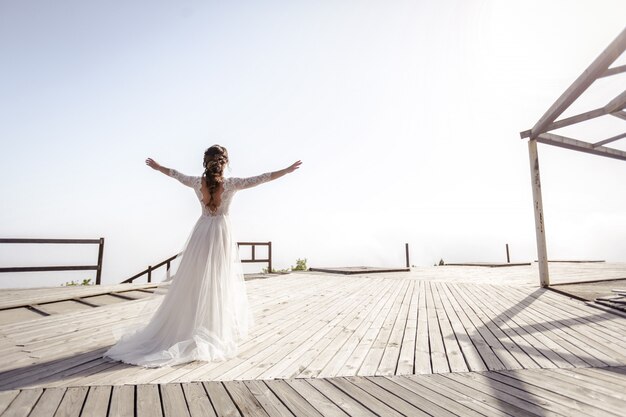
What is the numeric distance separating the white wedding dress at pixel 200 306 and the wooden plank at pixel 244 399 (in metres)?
0.71

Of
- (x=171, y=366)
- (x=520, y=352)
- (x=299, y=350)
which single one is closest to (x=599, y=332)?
(x=520, y=352)

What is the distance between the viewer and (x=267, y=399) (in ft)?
6.87

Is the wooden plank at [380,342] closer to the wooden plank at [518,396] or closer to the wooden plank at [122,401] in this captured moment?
the wooden plank at [518,396]

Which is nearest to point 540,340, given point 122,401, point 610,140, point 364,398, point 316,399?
point 364,398

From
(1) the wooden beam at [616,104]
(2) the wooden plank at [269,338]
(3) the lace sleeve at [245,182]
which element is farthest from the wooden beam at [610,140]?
(3) the lace sleeve at [245,182]

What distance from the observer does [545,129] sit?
24.2 feet

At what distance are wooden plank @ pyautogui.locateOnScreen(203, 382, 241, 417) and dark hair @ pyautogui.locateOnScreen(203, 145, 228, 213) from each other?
194 centimetres

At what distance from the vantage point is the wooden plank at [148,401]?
1913 millimetres

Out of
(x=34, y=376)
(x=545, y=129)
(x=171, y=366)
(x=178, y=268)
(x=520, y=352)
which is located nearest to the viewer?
(x=34, y=376)

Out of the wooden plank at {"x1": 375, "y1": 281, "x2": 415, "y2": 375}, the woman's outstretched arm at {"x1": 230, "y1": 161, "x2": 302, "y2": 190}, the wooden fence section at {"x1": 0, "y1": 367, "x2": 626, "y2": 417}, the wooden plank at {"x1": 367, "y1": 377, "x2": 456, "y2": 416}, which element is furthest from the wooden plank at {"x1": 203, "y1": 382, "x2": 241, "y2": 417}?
the woman's outstretched arm at {"x1": 230, "y1": 161, "x2": 302, "y2": 190}

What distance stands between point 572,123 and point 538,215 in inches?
86.0

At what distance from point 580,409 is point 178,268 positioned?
11.6 ft

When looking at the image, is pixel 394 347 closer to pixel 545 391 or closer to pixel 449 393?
pixel 449 393

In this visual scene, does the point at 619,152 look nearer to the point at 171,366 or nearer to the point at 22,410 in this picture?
the point at 171,366
